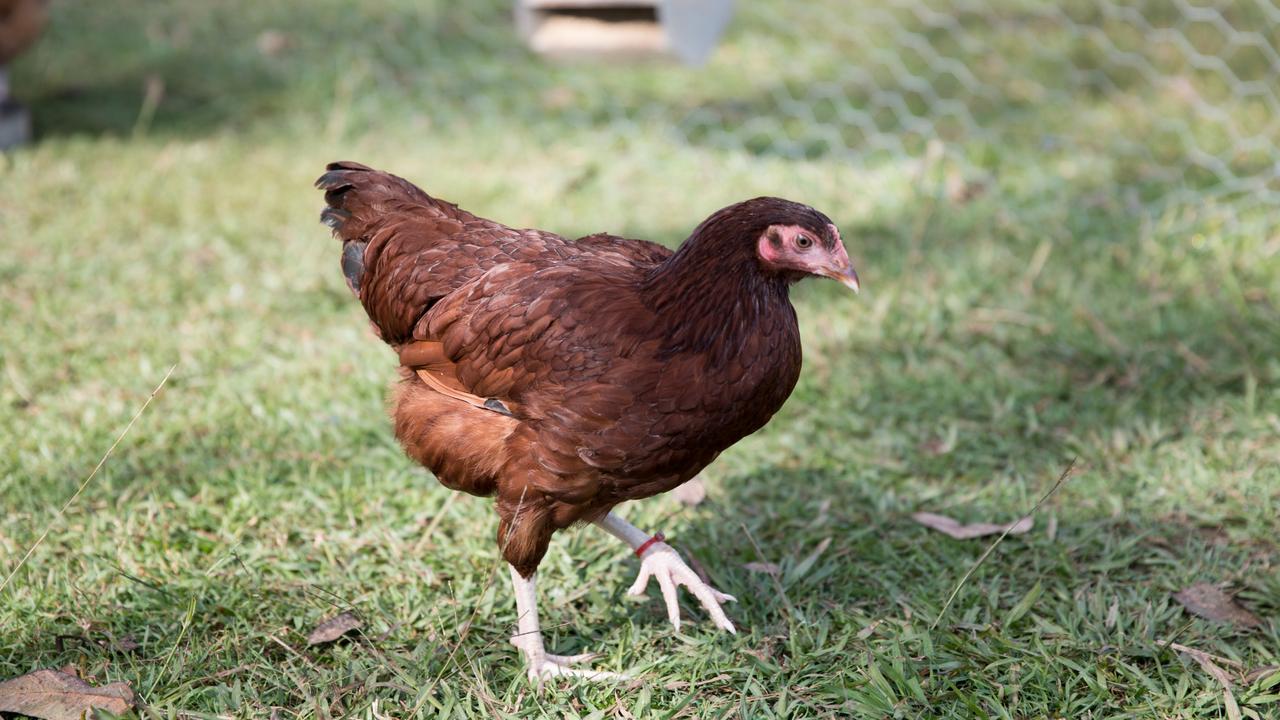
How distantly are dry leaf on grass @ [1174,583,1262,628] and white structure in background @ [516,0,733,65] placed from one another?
2795mm

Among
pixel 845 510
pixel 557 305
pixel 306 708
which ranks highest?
pixel 557 305

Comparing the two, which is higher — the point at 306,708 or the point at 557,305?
the point at 557,305

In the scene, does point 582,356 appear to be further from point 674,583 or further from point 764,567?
point 764,567

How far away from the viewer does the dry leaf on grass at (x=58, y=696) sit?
2043 mm

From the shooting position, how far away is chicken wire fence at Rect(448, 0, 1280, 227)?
5.10 meters

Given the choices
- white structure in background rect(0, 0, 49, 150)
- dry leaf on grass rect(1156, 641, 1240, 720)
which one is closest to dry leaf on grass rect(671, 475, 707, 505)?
dry leaf on grass rect(1156, 641, 1240, 720)

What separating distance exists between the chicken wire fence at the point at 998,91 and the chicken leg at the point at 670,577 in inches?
120

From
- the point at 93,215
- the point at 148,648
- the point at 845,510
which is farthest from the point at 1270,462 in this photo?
the point at 93,215

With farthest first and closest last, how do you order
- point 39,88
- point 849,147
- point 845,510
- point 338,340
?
point 39,88 → point 849,147 → point 338,340 → point 845,510

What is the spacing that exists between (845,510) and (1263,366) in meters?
1.52

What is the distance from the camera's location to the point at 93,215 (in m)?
4.53

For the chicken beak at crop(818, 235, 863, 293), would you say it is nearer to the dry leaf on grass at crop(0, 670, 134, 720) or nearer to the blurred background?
the dry leaf on grass at crop(0, 670, 134, 720)

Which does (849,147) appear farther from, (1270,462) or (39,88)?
(39,88)

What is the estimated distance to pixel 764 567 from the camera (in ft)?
8.57
